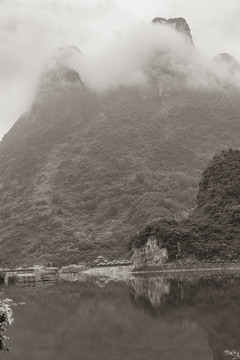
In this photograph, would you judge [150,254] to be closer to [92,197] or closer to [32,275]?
[32,275]

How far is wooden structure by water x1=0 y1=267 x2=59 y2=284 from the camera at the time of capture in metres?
108

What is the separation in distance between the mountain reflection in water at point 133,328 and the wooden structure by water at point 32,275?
5001cm

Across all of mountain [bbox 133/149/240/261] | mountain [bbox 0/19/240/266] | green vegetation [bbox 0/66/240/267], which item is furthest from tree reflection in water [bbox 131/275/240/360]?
mountain [bbox 0/19/240/266]

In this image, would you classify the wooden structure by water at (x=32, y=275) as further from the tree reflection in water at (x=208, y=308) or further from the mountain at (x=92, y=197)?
the tree reflection in water at (x=208, y=308)

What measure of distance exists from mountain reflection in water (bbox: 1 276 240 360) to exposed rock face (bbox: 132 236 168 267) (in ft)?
171

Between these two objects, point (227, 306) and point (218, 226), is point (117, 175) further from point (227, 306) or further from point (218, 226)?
point (227, 306)

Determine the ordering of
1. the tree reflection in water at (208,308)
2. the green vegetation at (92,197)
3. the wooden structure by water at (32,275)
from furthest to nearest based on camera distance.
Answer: the green vegetation at (92,197)
the wooden structure by water at (32,275)
the tree reflection in water at (208,308)

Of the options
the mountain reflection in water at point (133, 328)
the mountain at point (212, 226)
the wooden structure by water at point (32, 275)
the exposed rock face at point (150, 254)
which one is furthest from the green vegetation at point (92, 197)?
the mountain reflection in water at point (133, 328)

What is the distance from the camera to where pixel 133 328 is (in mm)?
38750

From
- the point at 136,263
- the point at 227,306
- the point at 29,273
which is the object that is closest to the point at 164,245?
the point at 136,263

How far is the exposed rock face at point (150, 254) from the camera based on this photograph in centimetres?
11106

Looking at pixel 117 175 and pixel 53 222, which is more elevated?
pixel 117 175

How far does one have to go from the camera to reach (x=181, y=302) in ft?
162

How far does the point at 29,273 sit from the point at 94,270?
13904 mm
